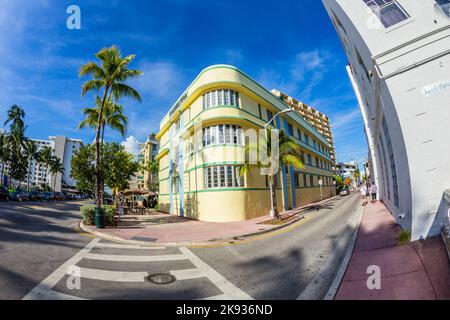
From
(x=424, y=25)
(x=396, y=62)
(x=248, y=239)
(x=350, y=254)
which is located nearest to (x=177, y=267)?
(x=248, y=239)

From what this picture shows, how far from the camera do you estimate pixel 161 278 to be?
4934 mm

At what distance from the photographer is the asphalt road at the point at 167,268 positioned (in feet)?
13.4

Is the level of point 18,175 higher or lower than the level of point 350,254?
higher

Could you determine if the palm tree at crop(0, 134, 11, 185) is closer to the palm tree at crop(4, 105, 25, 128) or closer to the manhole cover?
the palm tree at crop(4, 105, 25, 128)

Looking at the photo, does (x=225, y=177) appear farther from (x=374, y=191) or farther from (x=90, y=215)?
(x=374, y=191)

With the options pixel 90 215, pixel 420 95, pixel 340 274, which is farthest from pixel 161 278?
pixel 90 215

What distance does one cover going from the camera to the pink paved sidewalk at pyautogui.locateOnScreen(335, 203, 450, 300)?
3502mm

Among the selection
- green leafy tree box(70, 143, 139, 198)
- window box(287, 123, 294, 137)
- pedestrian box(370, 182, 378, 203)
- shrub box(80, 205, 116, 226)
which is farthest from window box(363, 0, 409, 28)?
green leafy tree box(70, 143, 139, 198)

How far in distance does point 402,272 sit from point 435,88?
5.32 meters

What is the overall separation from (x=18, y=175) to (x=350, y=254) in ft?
227

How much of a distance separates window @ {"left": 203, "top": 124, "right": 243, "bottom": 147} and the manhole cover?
37.7 ft

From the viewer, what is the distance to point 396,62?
21.1ft

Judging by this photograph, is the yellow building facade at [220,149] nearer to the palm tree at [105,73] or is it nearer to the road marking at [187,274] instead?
the palm tree at [105,73]

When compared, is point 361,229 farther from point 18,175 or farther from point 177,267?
point 18,175
